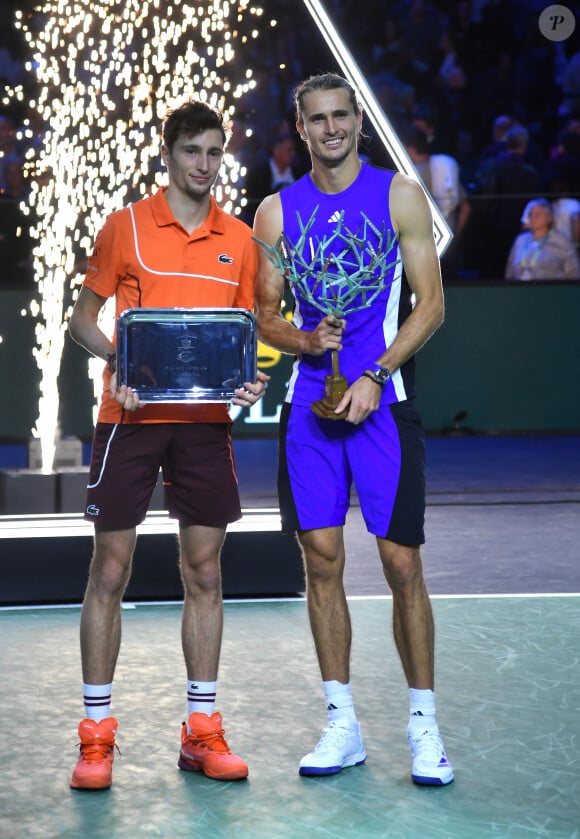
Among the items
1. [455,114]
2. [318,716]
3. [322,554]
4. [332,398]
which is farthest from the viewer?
[455,114]

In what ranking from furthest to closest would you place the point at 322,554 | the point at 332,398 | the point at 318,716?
the point at 318,716 → the point at 322,554 → the point at 332,398

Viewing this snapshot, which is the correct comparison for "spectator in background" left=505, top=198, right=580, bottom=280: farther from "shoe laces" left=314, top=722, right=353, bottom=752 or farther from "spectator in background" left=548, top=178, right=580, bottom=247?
"shoe laces" left=314, top=722, right=353, bottom=752

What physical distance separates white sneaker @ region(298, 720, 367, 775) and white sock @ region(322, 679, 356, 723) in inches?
0.8

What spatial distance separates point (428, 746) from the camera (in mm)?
3734

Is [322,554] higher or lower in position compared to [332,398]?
lower

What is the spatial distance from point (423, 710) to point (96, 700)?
2.86 feet

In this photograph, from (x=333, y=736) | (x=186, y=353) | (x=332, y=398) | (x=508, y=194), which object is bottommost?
(x=333, y=736)

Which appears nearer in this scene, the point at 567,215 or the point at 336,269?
the point at 336,269

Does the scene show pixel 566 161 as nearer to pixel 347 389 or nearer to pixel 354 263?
pixel 354 263

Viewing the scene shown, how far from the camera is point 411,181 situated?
3879mm

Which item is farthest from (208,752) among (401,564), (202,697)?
(401,564)

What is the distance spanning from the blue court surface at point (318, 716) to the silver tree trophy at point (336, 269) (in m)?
1.00

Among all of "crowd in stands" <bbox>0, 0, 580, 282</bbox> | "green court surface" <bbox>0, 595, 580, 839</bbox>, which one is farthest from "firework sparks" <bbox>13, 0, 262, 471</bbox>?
"green court surface" <bbox>0, 595, 580, 839</bbox>

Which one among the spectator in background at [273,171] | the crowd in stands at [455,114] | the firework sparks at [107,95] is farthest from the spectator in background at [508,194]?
the firework sparks at [107,95]
